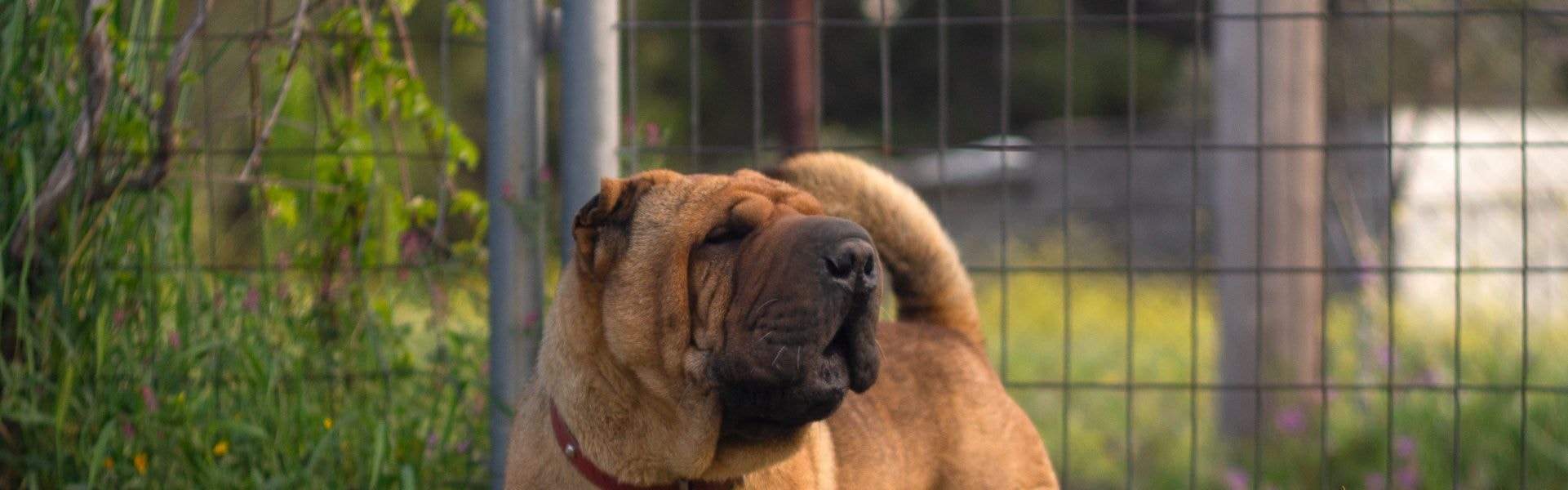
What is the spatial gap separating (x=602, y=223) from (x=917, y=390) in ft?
3.41

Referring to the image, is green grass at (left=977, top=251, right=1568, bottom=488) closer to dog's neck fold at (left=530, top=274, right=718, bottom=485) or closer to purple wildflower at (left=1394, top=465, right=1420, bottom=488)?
purple wildflower at (left=1394, top=465, right=1420, bottom=488)

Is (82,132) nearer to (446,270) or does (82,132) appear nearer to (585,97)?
(446,270)

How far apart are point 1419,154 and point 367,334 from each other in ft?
26.1

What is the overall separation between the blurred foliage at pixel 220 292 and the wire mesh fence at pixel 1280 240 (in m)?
0.78

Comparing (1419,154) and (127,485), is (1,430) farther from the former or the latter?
(1419,154)

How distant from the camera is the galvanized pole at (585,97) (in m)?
3.61

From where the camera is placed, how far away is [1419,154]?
30.5 ft

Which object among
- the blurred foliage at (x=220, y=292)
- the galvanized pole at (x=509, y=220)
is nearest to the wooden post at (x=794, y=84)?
the blurred foliage at (x=220, y=292)

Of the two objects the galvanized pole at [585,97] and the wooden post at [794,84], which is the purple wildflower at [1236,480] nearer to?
the galvanized pole at [585,97]

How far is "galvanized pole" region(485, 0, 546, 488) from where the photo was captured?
12.0 ft

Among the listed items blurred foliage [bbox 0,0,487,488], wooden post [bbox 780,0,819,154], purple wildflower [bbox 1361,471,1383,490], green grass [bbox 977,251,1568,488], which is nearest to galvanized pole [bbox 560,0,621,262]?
blurred foliage [bbox 0,0,487,488]

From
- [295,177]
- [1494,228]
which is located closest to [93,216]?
[295,177]

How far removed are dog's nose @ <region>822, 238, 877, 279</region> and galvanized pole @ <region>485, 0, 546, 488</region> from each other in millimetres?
1533

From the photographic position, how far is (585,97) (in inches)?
143
